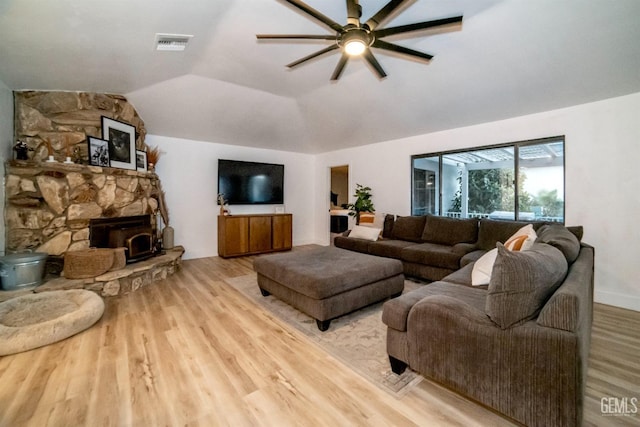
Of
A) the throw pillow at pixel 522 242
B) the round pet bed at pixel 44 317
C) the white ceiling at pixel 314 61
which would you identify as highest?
the white ceiling at pixel 314 61

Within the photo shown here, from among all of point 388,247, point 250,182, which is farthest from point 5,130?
point 388,247

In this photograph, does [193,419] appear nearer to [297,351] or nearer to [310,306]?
[297,351]

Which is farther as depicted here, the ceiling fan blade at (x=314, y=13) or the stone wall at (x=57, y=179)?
the stone wall at (x=57, y=179)

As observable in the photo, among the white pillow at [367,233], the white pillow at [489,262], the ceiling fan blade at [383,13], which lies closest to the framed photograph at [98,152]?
the ceiling fan blade at [383,13]

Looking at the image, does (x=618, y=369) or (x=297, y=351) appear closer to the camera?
(x=618, y=369)

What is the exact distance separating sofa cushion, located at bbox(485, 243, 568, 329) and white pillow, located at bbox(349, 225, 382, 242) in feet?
9.86

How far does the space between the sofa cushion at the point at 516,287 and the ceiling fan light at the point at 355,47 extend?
1.69m

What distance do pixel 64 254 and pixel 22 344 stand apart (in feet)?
4.77

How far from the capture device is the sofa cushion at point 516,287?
1277 mm

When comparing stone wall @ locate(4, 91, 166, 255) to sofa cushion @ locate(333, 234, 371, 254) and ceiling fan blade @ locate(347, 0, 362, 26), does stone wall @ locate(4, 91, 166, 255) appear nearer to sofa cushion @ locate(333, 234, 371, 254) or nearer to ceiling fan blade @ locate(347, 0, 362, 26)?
sofa cushion @ locate(333, 234, 371, 254)

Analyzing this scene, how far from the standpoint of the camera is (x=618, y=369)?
1851mm

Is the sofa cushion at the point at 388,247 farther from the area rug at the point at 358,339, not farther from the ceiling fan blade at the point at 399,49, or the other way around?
the ceiling fan blade at the point at 399,49

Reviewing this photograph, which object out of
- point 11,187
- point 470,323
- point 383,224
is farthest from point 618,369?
point 11,187

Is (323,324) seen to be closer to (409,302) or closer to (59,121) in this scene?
(409,302)
